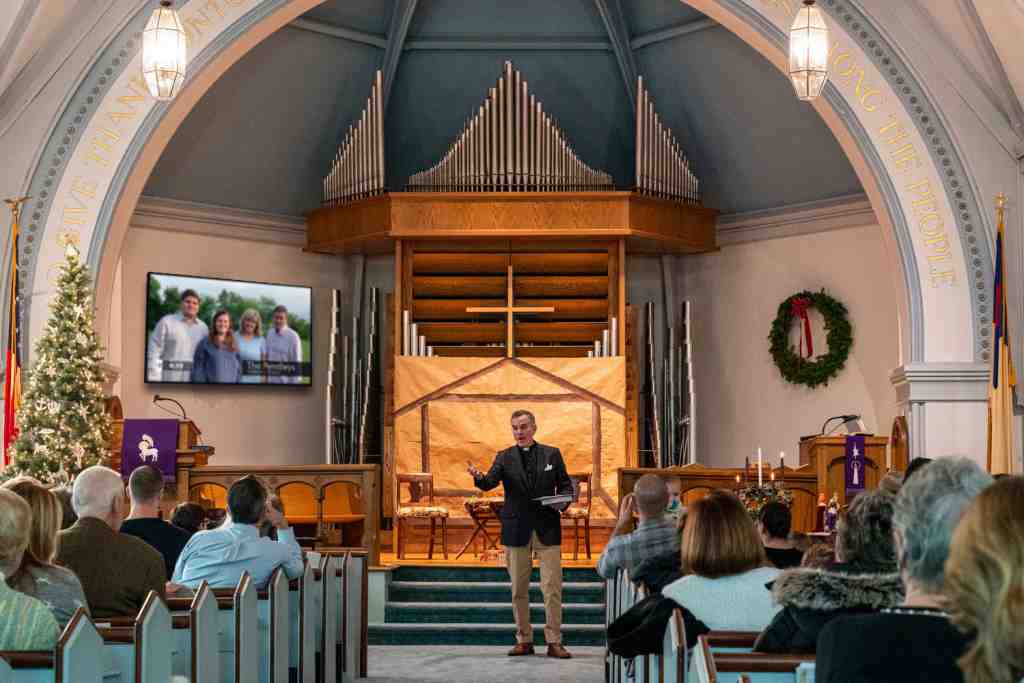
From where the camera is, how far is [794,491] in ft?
36.1

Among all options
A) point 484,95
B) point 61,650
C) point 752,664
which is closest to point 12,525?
point 61,650

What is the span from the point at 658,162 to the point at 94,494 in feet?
31.0

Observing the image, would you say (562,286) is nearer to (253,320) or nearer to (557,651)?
(253,320)

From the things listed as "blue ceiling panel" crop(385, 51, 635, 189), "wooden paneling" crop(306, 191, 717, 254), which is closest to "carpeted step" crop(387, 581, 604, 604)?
"wooden paneling" crop(306, 191, 717, 254)

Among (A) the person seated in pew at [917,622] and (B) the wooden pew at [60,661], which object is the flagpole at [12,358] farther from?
(A) the person seated in pew at [917,622]

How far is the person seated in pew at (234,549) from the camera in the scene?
6.15 meters

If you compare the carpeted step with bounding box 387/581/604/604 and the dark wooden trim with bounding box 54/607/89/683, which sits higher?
the dark wooden trim with bounding box 54/607/89/683

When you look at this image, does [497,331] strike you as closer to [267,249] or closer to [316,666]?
[267,249]

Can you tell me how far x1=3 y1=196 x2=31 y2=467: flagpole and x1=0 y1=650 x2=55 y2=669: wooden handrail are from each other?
→ 6.39 m

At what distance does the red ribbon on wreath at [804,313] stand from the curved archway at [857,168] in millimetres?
3038

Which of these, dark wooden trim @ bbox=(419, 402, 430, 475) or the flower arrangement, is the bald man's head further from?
dark wooden trim @ bbox=(419, 402, 430, 475)

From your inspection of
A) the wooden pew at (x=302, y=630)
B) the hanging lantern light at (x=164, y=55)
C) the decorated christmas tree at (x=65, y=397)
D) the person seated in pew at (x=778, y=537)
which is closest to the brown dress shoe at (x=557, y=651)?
the wooden pew at (x=302, y=630)

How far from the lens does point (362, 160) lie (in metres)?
13.9

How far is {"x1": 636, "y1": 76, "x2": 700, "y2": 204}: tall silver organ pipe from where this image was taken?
13.8 metres
